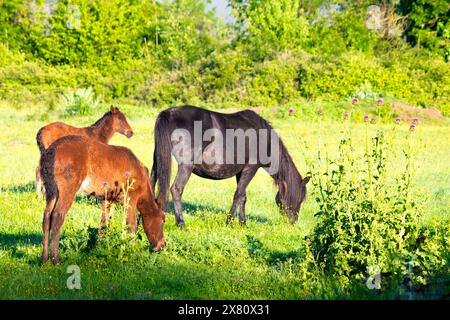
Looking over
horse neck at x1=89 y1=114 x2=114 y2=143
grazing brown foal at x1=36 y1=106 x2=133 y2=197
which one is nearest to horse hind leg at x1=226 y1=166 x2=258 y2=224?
grazing brown foal at x1=36 y1=106 x2=133 y2=197

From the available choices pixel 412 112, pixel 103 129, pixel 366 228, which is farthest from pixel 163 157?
pixel 412 112

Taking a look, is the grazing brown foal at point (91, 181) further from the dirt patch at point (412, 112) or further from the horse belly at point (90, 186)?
the dirt patch at point (412, 112)

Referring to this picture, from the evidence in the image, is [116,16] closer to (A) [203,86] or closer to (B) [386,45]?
(A) [203,86]

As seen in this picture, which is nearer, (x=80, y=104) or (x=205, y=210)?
(x=205, y=210)

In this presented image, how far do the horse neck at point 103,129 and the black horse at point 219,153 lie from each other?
8.87 feet

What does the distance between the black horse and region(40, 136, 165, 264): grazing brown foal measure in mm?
1560

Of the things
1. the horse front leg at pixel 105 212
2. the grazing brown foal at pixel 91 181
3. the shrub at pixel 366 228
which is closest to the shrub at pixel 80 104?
the horse front leg at pixel 105 212

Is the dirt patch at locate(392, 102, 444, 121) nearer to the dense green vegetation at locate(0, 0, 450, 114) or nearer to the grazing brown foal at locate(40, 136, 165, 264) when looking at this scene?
the dense green vegetation at locate(0, 0, 450, 114)

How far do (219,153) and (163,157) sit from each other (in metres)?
0.98

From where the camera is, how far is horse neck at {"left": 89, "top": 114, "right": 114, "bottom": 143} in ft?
40.5

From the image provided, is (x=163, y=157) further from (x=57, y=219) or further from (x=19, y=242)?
(x=57, y=219)

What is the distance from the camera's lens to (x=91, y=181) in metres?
7.61

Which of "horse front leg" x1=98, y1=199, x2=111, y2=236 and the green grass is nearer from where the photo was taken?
the green grass

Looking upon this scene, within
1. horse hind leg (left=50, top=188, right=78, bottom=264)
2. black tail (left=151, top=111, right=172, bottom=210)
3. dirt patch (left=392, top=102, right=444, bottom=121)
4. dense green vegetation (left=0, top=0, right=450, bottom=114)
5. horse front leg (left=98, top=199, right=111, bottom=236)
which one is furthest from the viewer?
dense green vegetation (left=0, top=0, right=450, bottom=114)
